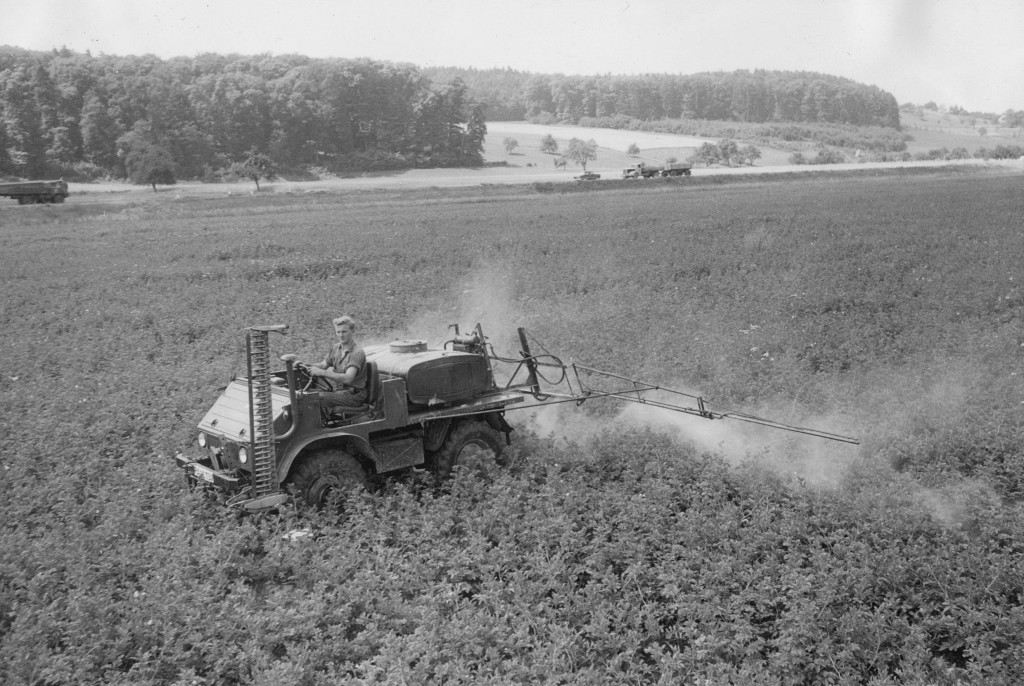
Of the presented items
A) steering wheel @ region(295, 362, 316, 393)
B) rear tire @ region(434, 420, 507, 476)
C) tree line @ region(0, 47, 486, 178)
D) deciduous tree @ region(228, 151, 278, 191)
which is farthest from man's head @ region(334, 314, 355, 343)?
tree line @ region(0, 47, 486, 178)

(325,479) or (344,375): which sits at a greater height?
(344,375)

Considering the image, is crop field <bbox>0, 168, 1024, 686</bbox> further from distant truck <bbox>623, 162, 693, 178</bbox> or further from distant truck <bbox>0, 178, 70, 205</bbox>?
distant truck <bbox>623, 162, 693, 178</bbox>

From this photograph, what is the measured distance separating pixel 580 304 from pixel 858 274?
6347mm

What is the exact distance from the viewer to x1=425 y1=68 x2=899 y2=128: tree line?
104875 mm

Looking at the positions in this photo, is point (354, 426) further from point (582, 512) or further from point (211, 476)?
point (582, 512)

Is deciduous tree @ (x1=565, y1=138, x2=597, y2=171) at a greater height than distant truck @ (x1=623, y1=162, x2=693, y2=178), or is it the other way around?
deciduous tree @ (x1=565, y1=138, x2=597, y2=171)

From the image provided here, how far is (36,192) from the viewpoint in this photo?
46469 millimetres

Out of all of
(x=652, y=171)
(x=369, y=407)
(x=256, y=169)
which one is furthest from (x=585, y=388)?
(x=652, y=171)

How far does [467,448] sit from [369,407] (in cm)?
118

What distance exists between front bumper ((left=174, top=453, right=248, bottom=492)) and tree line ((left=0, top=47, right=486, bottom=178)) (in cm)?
5238

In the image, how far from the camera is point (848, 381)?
37.3 ft

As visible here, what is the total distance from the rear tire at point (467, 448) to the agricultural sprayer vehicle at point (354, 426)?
10 millimetres

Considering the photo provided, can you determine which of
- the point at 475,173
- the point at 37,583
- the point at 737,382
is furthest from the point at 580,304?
the point at 475,173

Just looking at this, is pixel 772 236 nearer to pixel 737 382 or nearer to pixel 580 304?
pixel 580 304
